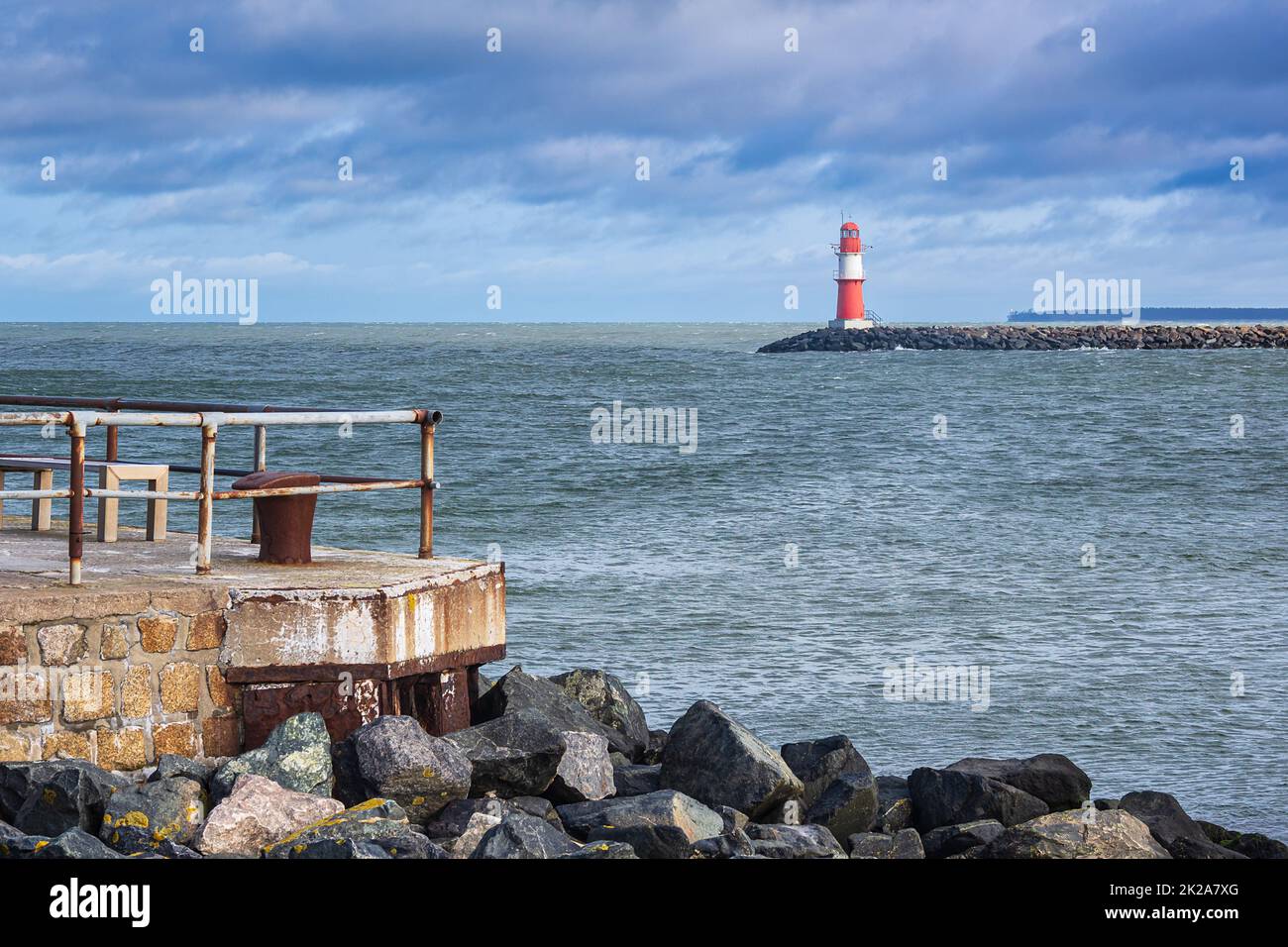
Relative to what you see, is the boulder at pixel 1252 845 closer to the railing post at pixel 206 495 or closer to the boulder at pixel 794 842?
the boulder at pixel 794 842

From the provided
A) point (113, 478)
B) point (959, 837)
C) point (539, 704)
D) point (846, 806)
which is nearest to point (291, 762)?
point (539, 704)

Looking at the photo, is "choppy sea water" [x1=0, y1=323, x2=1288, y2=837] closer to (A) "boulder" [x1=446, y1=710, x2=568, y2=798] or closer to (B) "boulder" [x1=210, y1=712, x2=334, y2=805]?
(A) "boulder" [x1=446, y1=710, x2=568, y2=798]

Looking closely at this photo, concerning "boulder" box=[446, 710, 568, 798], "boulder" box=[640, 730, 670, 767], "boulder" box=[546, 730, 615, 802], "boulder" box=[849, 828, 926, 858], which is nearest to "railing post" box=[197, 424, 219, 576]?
"boulder" box=[446, 710, 568, 798]

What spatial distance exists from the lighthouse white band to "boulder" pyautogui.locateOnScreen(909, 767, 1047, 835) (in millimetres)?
85316

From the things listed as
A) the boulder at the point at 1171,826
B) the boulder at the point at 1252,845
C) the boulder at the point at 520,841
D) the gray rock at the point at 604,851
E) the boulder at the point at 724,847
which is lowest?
the boulder at the point at 1252,845

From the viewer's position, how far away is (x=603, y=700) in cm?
965

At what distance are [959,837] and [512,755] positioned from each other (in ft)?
7.21

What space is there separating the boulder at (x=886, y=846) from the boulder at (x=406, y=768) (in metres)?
1.94

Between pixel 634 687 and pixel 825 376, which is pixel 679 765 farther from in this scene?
pixel 825 376

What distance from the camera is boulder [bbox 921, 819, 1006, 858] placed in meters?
7.43

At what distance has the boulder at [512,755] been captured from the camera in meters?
7.16

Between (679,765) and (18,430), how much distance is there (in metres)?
35.2

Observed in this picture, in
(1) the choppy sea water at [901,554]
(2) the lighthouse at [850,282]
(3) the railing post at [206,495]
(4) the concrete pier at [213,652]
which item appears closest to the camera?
(4) the concrete pier at [213,652]

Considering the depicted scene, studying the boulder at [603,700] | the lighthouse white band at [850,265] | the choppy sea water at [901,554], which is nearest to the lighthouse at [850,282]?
the lighthouse white band at [850,265]
